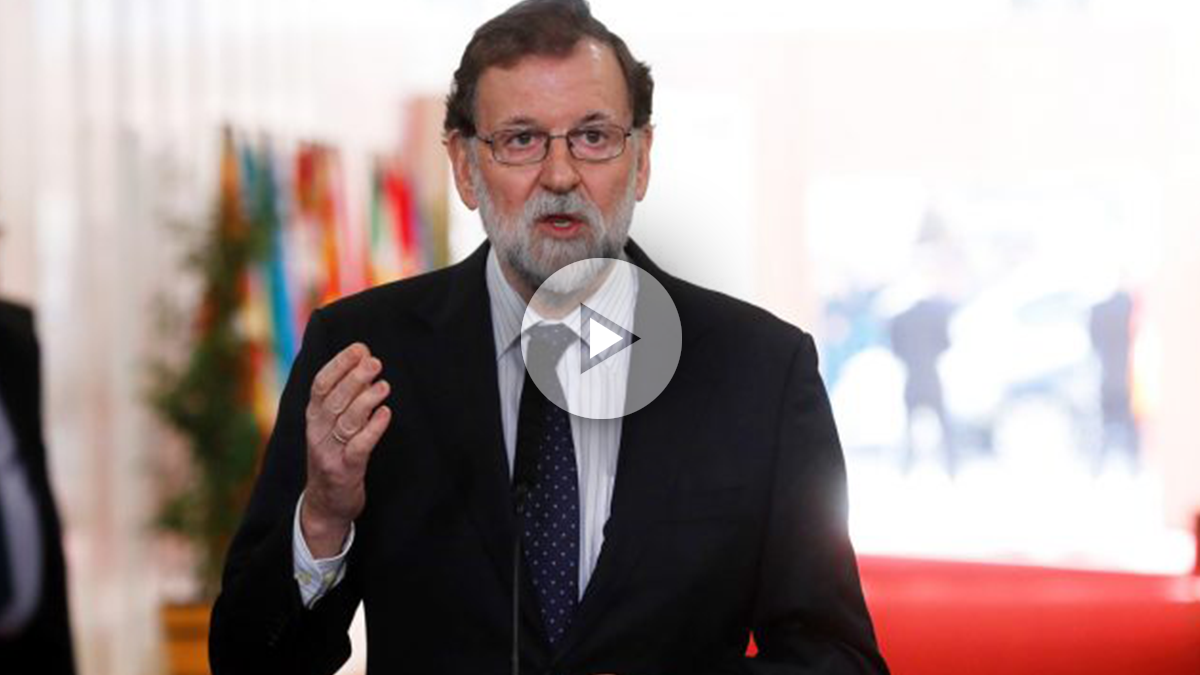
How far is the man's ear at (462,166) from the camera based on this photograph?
197 cm

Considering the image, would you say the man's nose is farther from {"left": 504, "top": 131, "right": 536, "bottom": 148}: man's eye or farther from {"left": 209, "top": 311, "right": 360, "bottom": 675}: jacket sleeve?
{"left": 209, "top": 311, "right": 360, "bottom": 675}: jacket sleeve

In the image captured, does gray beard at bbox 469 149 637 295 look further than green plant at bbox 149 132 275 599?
No

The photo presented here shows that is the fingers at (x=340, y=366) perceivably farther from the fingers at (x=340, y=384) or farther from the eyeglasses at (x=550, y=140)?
the eyeglasses at (x=550, y=140)

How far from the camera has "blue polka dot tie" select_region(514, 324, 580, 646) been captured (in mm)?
1877

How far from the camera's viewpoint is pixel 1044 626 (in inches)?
109

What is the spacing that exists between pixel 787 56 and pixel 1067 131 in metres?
1.55

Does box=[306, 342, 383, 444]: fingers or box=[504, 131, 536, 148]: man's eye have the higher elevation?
box=[504, 131, 536, 148]: man's eye

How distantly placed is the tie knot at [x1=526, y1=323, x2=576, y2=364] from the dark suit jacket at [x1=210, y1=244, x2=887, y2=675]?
7 centimetres

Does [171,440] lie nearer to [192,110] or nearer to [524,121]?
[192,110]

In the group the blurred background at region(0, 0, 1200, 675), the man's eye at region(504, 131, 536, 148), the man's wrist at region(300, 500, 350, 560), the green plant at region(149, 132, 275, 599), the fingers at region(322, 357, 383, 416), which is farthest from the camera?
the blurred background at region(0, 0, 1200, 675)

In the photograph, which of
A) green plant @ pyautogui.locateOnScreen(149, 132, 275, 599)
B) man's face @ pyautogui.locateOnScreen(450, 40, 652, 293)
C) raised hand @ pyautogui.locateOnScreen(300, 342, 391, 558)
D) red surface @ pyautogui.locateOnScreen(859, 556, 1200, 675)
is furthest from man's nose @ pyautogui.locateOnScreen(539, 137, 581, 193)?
green plant @ pyautogui.locateOnScreen(149, 132, 275, 599)

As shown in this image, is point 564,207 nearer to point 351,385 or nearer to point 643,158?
point 643,158

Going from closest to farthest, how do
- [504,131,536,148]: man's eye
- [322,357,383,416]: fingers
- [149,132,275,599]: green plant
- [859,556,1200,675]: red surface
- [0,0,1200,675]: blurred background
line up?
[322,357,383,416]: fingers
[504,131,536,148]: man's eye
[859,556,1200,675]: red surface
[149,132,275,599]: green plant
[0,0,1200,675]: blurred background

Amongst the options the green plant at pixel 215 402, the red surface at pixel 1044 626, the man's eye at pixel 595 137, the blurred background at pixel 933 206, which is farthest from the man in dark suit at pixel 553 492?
the blurred background at pixel 933 206
